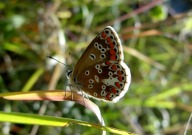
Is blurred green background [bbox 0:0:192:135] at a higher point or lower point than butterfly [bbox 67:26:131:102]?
higher

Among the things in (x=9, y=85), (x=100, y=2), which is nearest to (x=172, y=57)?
(x=100, y=2)

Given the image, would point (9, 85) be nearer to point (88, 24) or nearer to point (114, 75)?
point (88, 24)

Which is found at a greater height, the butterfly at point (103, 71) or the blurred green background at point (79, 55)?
the blurred green background at point (79, 55)

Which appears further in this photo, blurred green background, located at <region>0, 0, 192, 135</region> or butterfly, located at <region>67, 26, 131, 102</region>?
blurred green background, located at <region>0, 0, 192, 135</region>

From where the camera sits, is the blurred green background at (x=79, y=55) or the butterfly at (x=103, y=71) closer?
the butterfly at (x=103, y=71)
